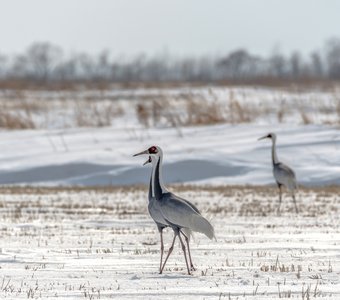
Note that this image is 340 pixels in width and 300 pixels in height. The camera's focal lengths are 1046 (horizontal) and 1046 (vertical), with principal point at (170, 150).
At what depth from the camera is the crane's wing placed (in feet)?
31.8

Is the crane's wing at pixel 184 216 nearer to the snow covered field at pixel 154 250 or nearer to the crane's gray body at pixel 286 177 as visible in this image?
the snow covered field at pixel 154 250

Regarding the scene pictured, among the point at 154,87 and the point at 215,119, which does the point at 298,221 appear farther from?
the point at 154,87

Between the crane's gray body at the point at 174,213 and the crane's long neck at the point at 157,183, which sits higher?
the crane's long neck at the point at 157,183

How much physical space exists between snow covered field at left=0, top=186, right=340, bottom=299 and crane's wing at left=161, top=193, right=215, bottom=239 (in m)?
0.41

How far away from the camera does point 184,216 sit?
31.8 ft

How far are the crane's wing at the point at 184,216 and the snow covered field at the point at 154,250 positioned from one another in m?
0.41

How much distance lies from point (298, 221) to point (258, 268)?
5191 mm

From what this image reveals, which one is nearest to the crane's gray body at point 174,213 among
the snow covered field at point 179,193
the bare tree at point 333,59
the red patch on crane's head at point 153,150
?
the red patch on crane's head at point 153,150

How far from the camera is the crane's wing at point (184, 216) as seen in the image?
9.70m

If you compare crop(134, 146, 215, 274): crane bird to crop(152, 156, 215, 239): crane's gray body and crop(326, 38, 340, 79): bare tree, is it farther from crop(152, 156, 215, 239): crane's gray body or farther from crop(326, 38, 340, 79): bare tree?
crop(326, 38, 340, 79): bare tree

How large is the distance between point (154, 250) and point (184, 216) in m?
1.87

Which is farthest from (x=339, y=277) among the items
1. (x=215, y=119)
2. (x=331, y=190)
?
(x=215, y=119)

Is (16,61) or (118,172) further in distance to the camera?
(16,61)

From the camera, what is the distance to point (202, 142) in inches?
1073
